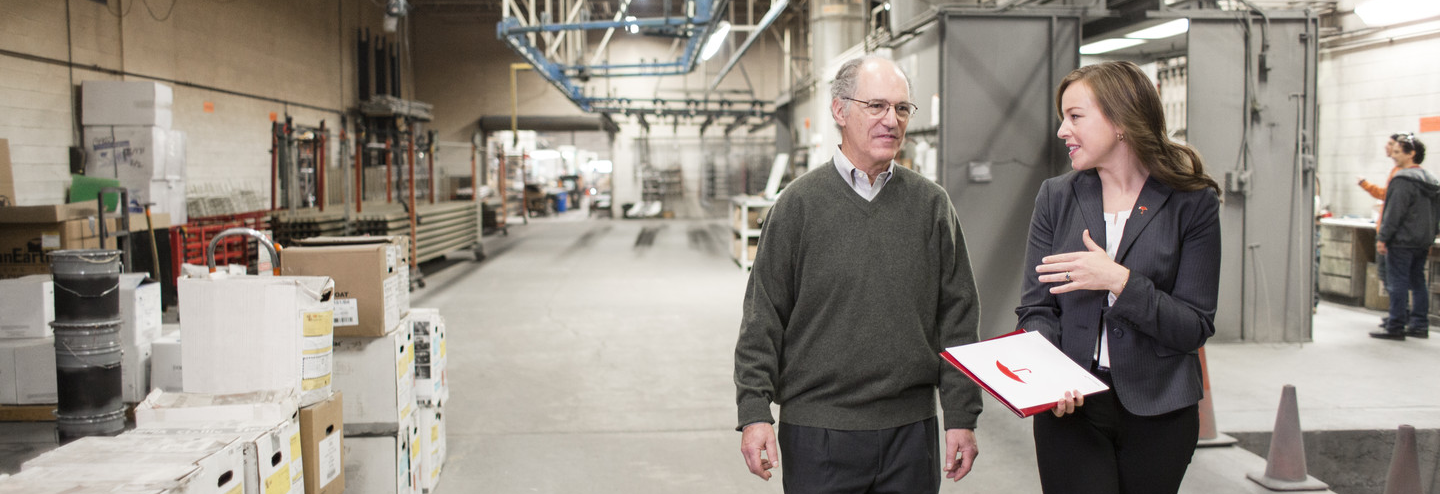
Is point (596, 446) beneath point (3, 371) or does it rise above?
beneath

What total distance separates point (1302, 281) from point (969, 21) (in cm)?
324

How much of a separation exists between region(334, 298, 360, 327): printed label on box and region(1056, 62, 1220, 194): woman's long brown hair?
2.63 m

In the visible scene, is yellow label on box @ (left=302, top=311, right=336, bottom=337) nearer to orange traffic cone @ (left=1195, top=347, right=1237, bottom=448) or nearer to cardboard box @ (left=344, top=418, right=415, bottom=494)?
cardboard box @ (left=344, top=418, right=415, bottom=494)

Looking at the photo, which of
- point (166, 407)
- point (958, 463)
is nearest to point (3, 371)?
point (166, 407)

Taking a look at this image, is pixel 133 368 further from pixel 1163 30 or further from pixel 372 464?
pixel 1163 30

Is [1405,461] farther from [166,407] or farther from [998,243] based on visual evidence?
[166,407]

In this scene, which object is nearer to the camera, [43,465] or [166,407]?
[43,465]

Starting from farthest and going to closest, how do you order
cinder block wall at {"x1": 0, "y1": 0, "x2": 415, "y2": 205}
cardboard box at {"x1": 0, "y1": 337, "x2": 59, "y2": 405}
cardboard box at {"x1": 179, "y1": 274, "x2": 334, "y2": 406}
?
cinder block wall at {"x1": 0, "y1": 0, "x2": 415, "y2": 205}
cardboard box at {"x1": 0, "y1": 337, "x2": 59, "y2": 405}
cardboard box at {"x1": 179, "y1": 274, "x2": 334, "y2": 406}

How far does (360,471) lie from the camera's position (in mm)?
3221

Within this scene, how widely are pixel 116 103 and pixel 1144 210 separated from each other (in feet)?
33.1

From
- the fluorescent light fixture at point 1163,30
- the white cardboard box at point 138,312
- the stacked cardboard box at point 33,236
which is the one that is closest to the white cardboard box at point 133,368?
the white cardboard box at point 138,312

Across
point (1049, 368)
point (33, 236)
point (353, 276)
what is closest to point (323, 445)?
point (353, 276)

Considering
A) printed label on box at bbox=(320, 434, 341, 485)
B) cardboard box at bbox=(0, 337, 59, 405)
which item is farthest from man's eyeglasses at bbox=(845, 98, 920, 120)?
cardboard box at bbox=(0, 337, 59, 405)

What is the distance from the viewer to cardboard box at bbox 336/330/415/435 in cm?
322
